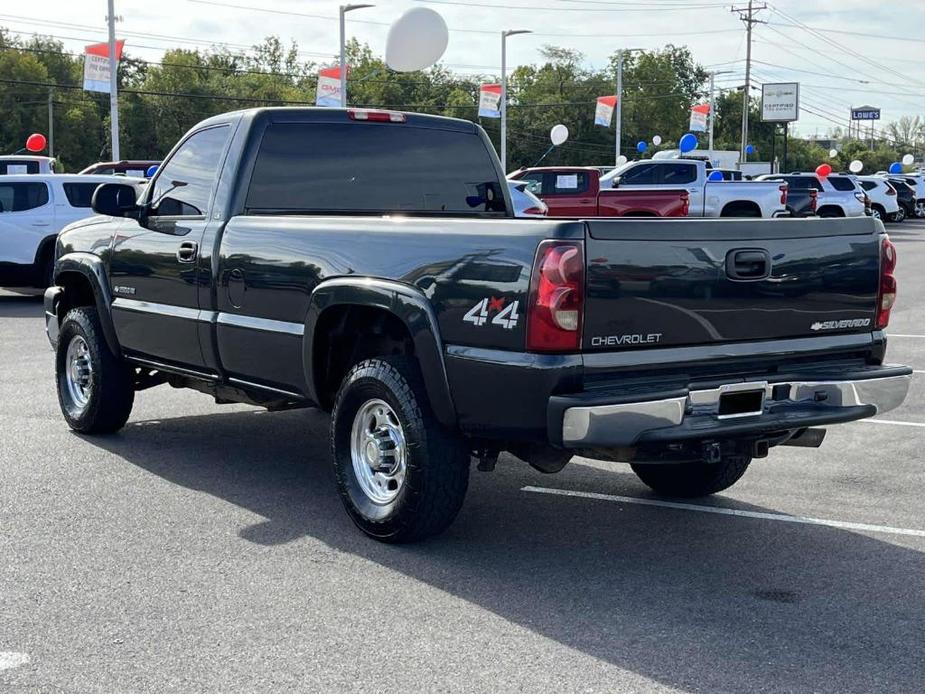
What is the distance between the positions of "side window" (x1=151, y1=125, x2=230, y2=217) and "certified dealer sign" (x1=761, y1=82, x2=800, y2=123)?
84.5 m

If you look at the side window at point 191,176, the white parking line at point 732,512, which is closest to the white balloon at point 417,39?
the side window at point 191,176

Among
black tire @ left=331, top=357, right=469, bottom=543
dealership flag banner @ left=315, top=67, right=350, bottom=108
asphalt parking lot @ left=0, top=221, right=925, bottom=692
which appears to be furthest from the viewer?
dealership flag banner @ left=315, top=67, right=350, bottom=108

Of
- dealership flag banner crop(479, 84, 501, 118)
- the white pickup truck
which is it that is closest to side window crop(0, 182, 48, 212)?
the white pickup truck

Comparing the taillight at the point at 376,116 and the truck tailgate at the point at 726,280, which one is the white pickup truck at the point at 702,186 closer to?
the taillight at the point at 376,116

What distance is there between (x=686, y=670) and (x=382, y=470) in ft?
6.41

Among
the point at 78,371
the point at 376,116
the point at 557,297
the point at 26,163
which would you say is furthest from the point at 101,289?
the point at 26,163

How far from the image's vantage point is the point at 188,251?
645 cm

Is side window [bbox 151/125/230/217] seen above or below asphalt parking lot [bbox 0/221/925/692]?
above

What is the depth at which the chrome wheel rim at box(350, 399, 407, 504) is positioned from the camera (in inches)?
211

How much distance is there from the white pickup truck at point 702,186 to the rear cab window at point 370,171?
2247 cm

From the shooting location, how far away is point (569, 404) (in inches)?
176

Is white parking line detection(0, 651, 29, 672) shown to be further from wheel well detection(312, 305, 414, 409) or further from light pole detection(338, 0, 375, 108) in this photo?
light pole detection(338, 0, 375, 108)

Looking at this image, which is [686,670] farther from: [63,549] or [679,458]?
[63,549]

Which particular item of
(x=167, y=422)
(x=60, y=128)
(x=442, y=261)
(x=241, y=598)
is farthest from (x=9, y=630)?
(x=60, y=128)
